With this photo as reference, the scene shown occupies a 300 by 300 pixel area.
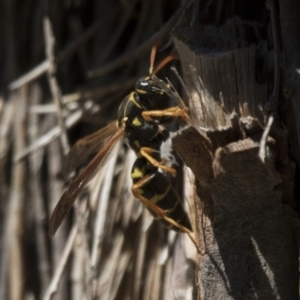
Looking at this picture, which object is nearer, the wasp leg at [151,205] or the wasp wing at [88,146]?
the wasp leg at [151,205]

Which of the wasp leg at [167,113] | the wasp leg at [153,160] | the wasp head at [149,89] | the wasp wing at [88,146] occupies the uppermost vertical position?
the wasp head at [149,89]

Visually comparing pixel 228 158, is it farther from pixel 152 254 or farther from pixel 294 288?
pixel 152 254

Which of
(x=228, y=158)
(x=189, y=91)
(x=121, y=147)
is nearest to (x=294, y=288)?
(x=228, y=158)

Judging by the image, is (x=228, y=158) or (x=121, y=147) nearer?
(x=228, y=158)

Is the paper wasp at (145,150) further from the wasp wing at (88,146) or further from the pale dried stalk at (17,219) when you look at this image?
the pale dried stalk at (17,219)

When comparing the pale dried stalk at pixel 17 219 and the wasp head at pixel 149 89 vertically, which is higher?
the wasp head at pixel 149 89

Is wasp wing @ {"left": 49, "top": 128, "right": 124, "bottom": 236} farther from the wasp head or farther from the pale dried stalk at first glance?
the pale dried stalk

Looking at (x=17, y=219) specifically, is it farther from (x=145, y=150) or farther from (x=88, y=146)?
(x=145, y=150)

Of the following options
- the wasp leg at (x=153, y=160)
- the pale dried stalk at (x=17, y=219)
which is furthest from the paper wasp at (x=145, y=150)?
the pale dried stalk at (x=17, y=219)
